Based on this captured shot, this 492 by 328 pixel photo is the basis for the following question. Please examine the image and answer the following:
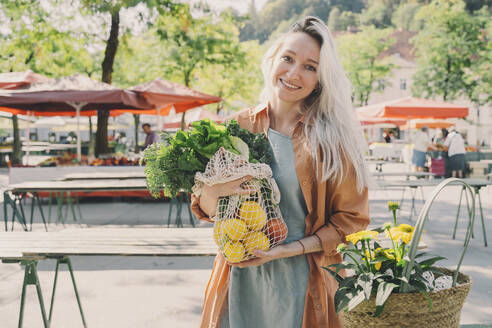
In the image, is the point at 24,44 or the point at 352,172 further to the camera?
the point at 24,44

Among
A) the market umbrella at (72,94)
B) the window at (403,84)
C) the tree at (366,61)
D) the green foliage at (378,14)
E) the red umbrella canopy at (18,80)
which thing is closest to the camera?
the market umbrella at (72,94)

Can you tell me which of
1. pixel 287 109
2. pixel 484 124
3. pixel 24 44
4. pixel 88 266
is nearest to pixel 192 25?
pixel 24 44

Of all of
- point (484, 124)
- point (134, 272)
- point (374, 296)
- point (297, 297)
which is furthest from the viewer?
point (484, 124)

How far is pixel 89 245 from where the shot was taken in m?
3.52

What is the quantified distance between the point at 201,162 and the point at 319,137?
45cm

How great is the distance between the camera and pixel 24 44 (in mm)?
14547

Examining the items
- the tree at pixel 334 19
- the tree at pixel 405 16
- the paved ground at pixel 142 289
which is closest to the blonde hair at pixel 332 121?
the paved ground at pixel 142 289

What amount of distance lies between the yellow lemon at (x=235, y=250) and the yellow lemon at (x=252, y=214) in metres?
0.08

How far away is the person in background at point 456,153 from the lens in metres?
14.0

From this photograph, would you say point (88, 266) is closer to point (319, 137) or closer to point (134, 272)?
point (134, 272)

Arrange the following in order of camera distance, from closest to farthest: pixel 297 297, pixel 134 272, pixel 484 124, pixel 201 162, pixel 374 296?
pixel 374 296 → pixel 201 162 → pixel 297 297 → pixel 134 272 → pixel 484 124

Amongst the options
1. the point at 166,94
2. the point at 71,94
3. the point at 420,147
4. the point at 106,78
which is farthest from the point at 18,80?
the point at 420,147

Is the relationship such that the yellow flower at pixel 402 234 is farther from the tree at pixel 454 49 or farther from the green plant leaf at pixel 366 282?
the tree at pixel 454 49

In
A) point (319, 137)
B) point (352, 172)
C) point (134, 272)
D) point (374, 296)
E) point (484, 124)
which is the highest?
point (484, 124)
